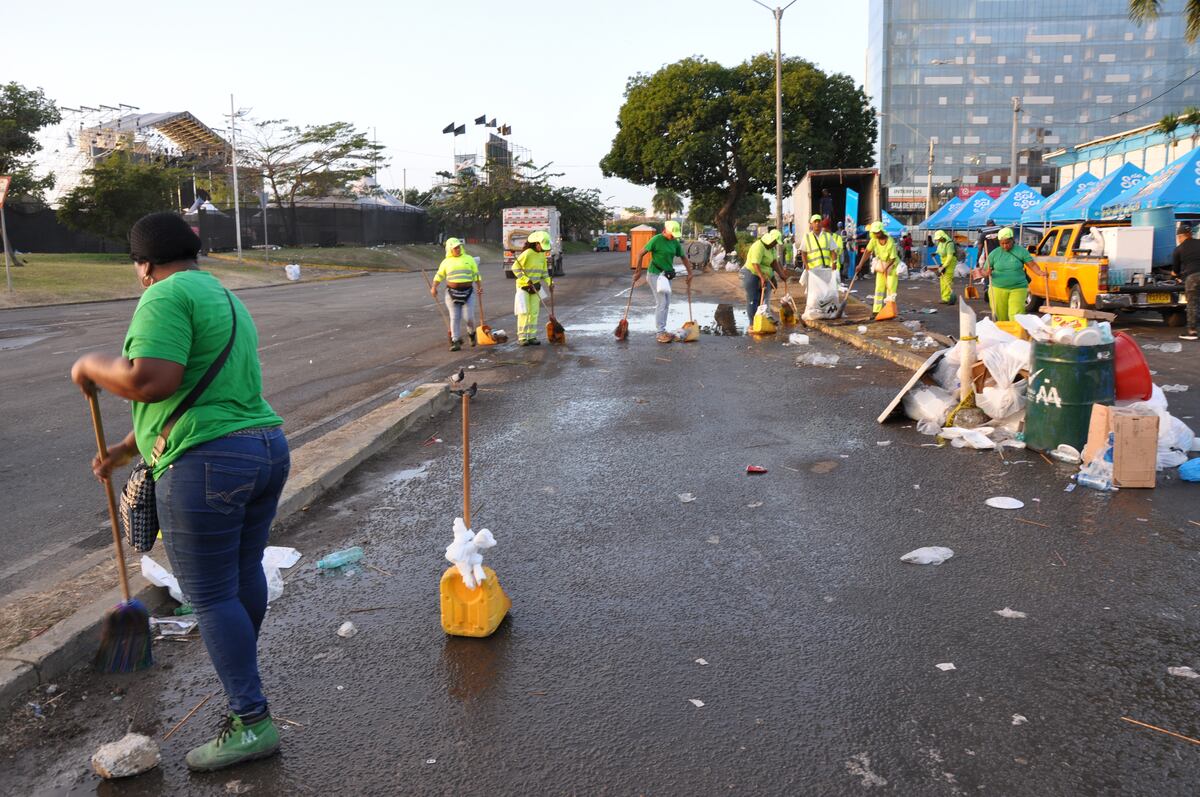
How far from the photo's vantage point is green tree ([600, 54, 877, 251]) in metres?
45.3

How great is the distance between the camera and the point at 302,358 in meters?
13.8

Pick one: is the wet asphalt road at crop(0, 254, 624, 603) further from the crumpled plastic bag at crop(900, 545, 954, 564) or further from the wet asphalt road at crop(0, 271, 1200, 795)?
the crumpled plastic bag at crop(900, 545, 954, 564)

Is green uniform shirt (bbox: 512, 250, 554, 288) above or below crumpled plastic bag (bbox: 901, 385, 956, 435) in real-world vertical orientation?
above

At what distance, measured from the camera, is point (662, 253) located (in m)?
14.9

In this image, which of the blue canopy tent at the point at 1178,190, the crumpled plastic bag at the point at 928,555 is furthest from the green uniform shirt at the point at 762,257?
the crumpled plastic bag at the point at 928,555

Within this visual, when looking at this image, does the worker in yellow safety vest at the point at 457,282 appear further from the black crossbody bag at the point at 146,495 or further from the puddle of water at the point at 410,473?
the black crossbody bag at the point at 146,495

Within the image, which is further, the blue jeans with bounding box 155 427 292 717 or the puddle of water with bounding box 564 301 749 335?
the puddle of water with bounding box 564 301 749 335

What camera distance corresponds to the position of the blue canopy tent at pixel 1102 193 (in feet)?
65.8

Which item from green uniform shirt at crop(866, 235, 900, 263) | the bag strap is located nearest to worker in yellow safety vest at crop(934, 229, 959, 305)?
green uniform shirt at crop(866, 235, 900, 263)

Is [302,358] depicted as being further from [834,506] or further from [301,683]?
[301,683]

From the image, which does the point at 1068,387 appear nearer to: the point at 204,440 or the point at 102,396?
the point at 204,440

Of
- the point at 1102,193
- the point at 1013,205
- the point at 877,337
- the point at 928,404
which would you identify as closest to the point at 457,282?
the point at 877,337

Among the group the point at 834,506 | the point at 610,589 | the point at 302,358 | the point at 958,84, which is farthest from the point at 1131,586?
the point at 958,84

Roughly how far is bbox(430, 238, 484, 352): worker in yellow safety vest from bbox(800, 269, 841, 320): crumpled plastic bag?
249 inches
